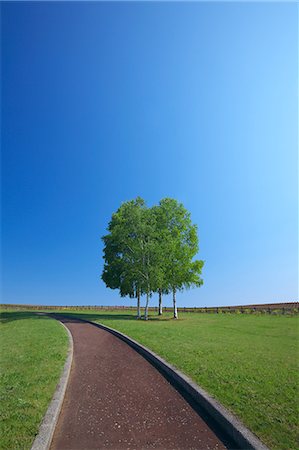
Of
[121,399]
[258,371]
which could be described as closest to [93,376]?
[121,399]

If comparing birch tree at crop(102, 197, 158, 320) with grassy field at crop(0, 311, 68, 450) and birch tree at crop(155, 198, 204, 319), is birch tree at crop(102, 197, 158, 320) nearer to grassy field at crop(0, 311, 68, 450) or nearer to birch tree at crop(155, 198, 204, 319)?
birch tree at crop(155, 198, 204, 319)

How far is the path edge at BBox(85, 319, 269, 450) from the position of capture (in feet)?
16.9

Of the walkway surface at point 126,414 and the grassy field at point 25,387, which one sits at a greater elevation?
the grassy field at point 25,387

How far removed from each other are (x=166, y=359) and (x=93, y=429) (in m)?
5.57

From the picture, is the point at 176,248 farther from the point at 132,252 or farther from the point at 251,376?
the point at 251,376

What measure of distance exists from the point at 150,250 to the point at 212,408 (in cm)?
2746

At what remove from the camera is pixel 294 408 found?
251 inches

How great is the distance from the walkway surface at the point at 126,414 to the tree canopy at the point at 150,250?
2326 cm

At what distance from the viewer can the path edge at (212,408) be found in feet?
16.9

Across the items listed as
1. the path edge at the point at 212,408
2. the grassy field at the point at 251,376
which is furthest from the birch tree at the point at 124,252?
the path edge at the point at 212,408

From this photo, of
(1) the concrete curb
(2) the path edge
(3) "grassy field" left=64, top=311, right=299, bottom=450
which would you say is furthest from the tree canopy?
(1) the concrete curb

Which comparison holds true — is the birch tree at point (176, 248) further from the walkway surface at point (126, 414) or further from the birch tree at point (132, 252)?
the walkway surface at point (126, 414)

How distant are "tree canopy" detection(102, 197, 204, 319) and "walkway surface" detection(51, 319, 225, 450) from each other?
23257 mm

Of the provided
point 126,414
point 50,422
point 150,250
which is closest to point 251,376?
point 126,414
